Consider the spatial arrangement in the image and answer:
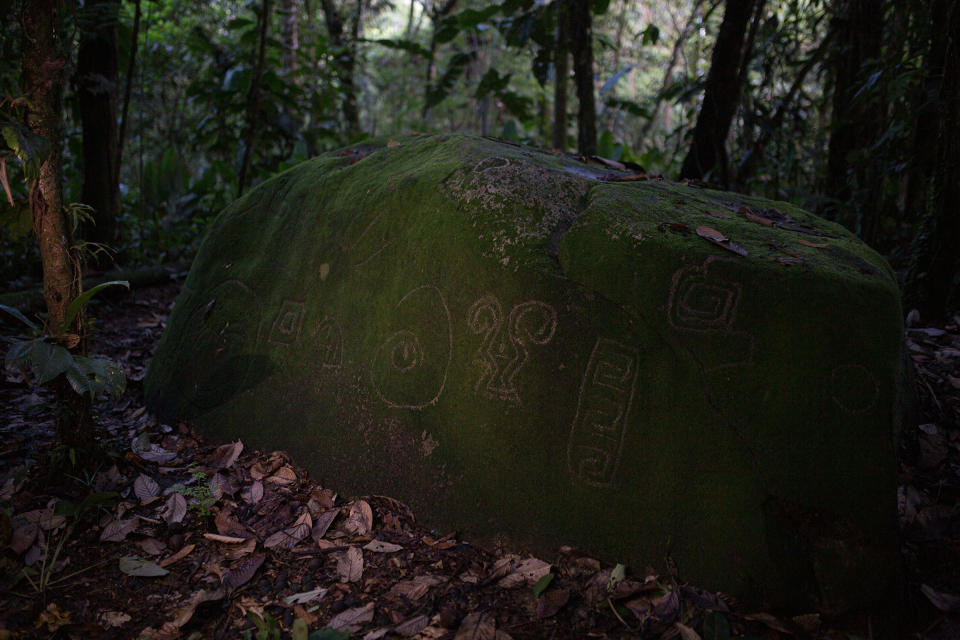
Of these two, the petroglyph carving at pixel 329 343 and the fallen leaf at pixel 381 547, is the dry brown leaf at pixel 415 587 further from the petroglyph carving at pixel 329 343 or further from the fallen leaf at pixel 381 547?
the petroglyph carving at pixel 329 343

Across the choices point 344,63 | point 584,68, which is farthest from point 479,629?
point 344,63

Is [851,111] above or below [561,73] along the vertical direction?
below

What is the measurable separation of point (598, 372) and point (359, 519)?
0.99m

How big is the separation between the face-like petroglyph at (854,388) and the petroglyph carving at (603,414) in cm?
57

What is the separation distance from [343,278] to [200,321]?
3.13 ft

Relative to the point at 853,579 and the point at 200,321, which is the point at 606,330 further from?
the point at 200,321

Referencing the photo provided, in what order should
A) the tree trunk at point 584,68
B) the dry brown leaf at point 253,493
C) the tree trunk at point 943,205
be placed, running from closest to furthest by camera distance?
the dry brown leaf at point 253,493, the tree trunk at point 943,205, the tree trunk at point 584,68

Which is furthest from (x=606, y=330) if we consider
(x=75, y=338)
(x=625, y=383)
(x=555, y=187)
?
(x=75, y=338)

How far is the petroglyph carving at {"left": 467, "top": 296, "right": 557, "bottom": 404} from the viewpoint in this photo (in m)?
2.13

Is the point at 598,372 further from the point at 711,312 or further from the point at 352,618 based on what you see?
the point at 352,618

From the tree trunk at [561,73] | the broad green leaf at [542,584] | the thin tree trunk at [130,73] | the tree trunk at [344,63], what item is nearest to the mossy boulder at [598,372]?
the broad green leaf at [542,584]

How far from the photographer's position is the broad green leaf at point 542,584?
1.84 meters

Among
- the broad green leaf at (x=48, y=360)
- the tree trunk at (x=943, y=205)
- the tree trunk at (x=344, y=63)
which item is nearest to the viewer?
the broad green leaf at (x=48, y=360)

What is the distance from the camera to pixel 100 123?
16.2 feet
